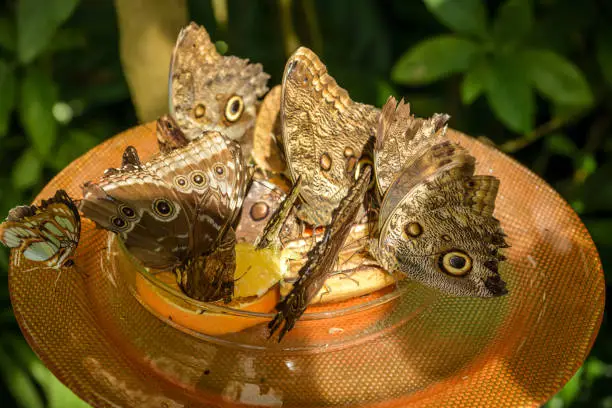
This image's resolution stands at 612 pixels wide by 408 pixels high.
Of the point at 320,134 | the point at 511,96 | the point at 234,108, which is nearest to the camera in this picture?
the point at 320,134

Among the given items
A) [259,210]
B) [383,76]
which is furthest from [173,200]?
[383,76]

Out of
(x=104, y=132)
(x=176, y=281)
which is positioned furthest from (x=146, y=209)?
(x=104, y=132)

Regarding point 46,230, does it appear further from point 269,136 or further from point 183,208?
point 269,136

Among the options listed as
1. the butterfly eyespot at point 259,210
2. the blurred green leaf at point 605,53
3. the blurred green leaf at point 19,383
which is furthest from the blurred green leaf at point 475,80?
the blurred green leaf at point 19,383

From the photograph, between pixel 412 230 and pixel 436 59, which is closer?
pixel 412 230

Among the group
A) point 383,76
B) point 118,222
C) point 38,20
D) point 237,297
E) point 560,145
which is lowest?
point 560,145

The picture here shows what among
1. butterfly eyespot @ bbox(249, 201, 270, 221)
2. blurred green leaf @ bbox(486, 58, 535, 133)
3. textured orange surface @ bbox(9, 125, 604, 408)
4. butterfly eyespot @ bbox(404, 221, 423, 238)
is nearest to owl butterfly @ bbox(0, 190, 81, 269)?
textured orange surface @ bbox(9, 125, 604, 408)

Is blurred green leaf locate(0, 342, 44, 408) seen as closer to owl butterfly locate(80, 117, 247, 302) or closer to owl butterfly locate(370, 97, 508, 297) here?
owl butterfly locate(80, 117, 247, 302)

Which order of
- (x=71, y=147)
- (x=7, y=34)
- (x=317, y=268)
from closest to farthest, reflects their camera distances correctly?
(x=317, y=268), (x=7, y=34), (x=71, y=147)

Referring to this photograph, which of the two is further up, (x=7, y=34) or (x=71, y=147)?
(x=7, y=34)
